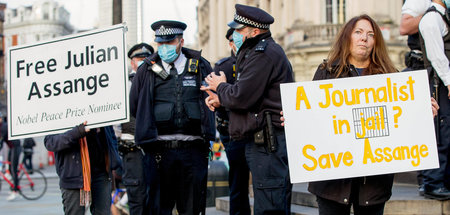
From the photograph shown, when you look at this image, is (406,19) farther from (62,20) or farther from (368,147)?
(62,20)

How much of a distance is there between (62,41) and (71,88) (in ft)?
1.49

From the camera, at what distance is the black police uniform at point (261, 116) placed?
583 centimetres

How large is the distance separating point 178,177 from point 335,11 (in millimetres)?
30643

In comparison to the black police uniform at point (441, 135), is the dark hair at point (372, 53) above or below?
above

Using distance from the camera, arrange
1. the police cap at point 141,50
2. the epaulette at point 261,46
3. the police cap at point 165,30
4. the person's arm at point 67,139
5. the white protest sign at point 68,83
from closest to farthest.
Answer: the epaulette at point 261,46 < the person's arm at point 67,139 < the white protest sign at point 68,83 < the police cap at point 165,30 < the police cap at point 141,50

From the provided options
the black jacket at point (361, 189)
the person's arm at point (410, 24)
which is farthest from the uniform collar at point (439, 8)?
the black jacket at point (361, 189)

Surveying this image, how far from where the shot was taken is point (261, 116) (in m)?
5.89

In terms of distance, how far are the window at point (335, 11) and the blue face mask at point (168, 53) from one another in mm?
30139

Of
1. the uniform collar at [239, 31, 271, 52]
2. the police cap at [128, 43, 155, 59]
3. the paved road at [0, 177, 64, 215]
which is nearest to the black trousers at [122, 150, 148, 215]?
the police cap at [128, 43, 155, 59]

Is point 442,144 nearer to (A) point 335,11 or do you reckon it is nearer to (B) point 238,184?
(B) point 238,184

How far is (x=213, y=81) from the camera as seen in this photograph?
6043 mm

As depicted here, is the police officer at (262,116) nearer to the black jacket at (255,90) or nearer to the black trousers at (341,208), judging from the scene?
the black jacket at (255,90)

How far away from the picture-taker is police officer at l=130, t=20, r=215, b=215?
688 centimetres

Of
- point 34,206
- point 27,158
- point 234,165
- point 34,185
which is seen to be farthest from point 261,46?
point 27,158
